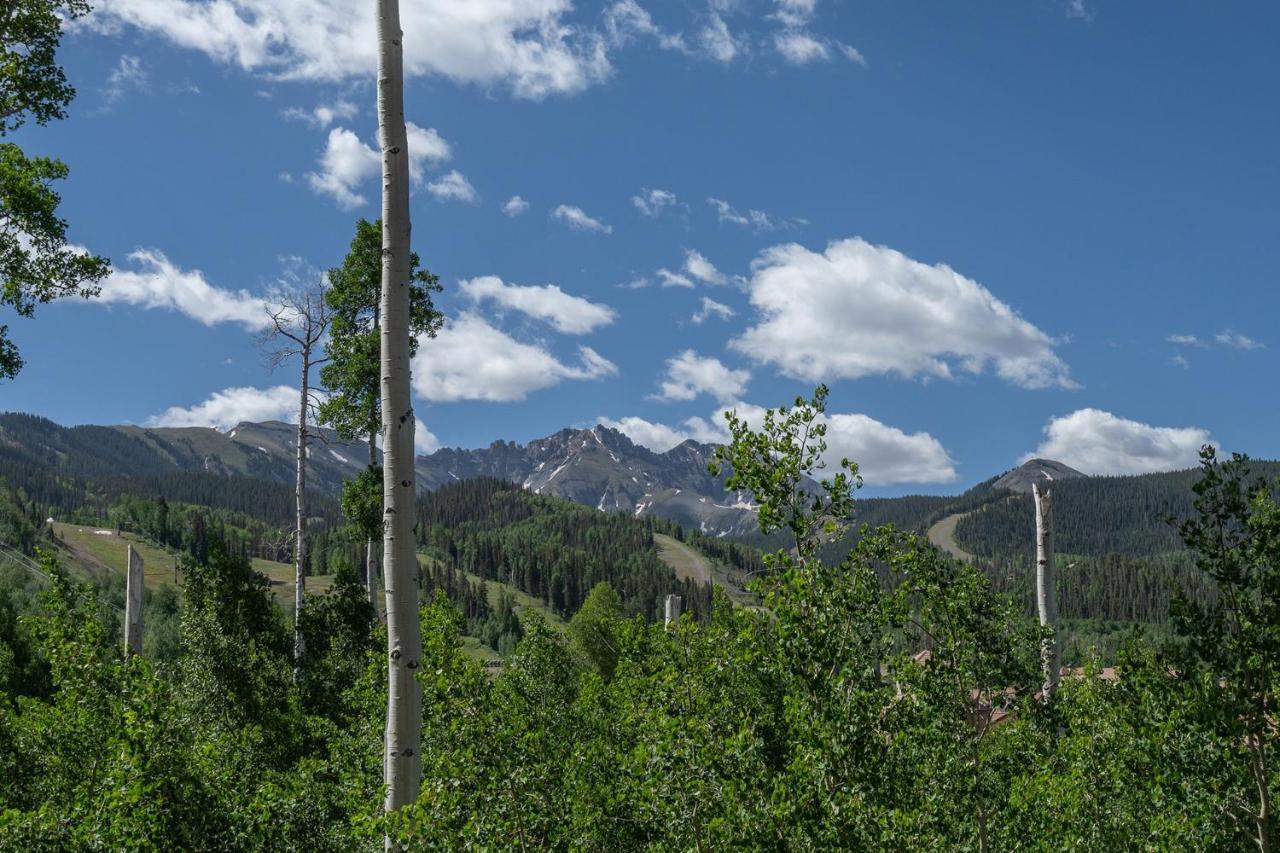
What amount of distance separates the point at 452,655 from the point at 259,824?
3.32 metres

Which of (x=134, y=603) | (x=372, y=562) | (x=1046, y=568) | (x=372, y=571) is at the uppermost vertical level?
(x=1046, y=568)

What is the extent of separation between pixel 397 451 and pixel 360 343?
18300mm

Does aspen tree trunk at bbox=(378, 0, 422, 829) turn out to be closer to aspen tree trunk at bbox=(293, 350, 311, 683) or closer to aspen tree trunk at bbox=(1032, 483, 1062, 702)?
aspen tree trunk at bbox=(1032, 483, 1062, 702)

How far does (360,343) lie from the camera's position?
24.9m

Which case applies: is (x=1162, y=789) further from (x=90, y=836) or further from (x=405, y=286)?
(x=90, y=836)

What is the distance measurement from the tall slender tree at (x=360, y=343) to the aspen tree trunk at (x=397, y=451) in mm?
16214

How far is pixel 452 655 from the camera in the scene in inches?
505

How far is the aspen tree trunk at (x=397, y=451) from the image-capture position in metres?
7.43

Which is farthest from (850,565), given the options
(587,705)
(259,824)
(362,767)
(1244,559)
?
(587,705)

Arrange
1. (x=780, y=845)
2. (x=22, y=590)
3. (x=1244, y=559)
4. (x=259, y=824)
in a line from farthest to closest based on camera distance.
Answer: (x=22, y=590)
(x=259, y=824)
(x=1244, y=559)
(x=780, y=845)

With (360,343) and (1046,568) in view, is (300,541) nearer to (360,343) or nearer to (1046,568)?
(360,343)

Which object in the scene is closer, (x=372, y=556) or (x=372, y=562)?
(x=372, y=556)

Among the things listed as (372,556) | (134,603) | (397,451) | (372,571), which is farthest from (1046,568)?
(134,603)

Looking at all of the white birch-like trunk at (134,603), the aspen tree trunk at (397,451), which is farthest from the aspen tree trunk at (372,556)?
the aspen tree trunk at (397,451)
